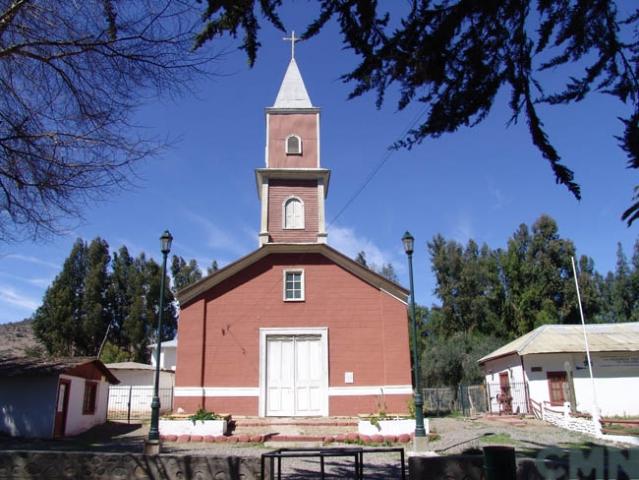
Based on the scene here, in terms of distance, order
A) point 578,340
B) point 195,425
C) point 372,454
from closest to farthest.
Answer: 1. point 372,454
2. point 195,425
3. point 578,340

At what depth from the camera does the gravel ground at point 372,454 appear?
1086cm

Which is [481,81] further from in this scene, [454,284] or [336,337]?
[454,284]

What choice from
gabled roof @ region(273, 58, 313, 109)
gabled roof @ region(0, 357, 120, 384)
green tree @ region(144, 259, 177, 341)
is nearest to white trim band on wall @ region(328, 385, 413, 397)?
gabled roof @ region(0, 357, 120, 384)

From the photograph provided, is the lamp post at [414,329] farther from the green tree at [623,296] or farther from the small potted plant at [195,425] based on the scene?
the green tree at [623,296]

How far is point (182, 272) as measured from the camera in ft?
178

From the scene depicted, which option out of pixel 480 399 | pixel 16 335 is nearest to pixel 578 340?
pixel 480 399

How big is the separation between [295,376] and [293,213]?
667cm

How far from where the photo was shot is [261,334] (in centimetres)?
1869

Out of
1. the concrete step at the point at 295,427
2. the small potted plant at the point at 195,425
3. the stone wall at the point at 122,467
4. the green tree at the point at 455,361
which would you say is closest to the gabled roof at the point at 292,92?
the concrete step at the point at 295,427

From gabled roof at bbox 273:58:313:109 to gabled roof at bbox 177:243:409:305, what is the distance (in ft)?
22.6

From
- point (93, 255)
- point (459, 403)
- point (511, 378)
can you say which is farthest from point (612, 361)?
point (93, 255)

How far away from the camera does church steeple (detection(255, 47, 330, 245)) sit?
69.8 ft

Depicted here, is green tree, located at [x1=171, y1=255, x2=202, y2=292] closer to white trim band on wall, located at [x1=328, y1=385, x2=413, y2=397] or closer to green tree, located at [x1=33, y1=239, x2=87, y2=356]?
green tree, located at [x1=33, y1=239, x2=87, y2=356]

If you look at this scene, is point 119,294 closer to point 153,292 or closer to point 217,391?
point 153,292
